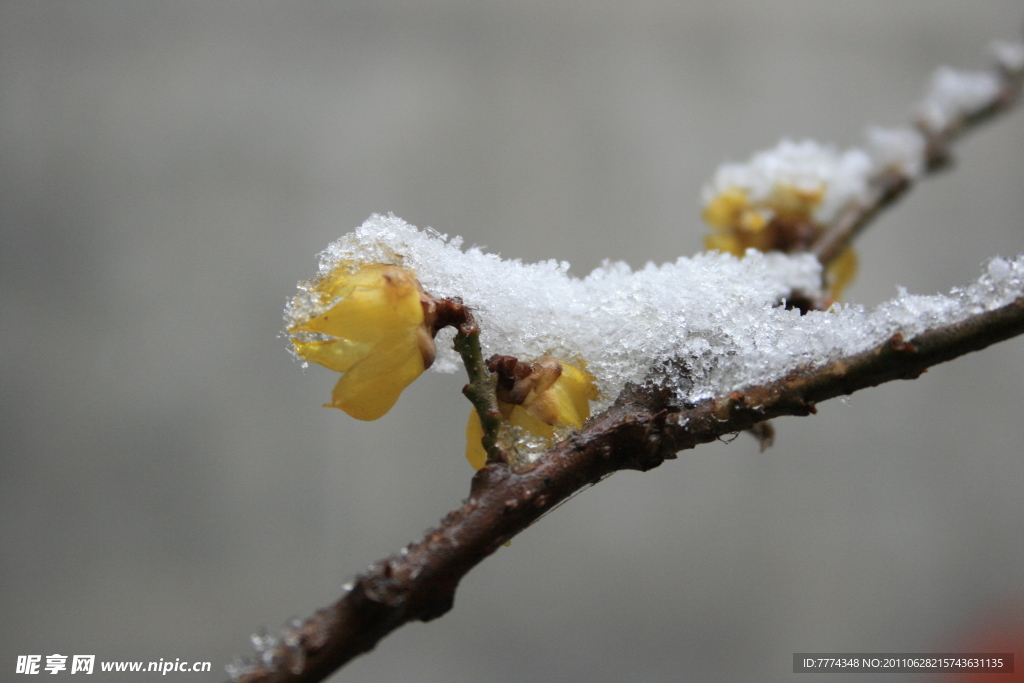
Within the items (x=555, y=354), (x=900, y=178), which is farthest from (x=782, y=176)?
(x=555, y=354)

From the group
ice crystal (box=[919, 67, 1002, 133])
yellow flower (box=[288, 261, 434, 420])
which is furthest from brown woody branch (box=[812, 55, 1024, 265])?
yellow flower (box=[288, 261, 434, 420])

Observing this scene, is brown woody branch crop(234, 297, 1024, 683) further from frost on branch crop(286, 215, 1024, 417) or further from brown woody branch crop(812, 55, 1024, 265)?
brown woody branch crop(812, 55, 1024, 265)

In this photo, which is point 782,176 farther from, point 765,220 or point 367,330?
point 367,330

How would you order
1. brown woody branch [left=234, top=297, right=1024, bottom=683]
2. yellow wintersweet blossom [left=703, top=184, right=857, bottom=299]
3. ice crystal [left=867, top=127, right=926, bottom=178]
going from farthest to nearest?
ice crystal [left=867, top=127, right=926, bottom=178] → yellow wintersweet blossom [left=703, top=184, right=857, bottom=299] → brown woody branch [left=234, top=297, right=1024, bottom=683]

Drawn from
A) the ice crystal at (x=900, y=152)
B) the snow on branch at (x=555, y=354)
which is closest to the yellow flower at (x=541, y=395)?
the snow on branch at (x=555, y=354)

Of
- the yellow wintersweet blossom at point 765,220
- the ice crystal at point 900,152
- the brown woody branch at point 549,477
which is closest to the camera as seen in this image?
the brown woody branch at point 549,477

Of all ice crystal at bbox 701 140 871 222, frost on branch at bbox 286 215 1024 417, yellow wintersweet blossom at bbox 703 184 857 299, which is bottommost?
frost on branch at bbox 286 215 1024 417

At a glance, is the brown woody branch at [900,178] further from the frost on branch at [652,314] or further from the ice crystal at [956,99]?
the frost on branch at [652,314]
